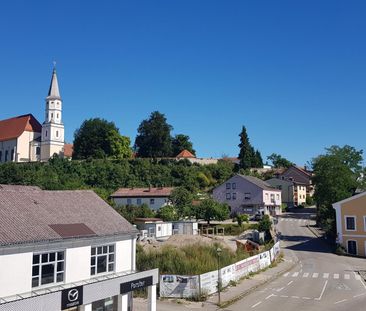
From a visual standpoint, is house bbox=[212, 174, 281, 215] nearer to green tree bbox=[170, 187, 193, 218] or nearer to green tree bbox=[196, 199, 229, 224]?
green tree bbox=[170, 187, 193, 218]

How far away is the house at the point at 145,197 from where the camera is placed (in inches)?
2742

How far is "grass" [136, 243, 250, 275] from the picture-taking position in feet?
95.9

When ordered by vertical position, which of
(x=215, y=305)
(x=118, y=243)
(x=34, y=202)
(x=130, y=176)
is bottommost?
(x=215, y=305)

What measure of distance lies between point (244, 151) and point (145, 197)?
4208 centimetres

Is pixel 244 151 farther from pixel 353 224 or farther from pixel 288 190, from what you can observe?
pixel 353 224

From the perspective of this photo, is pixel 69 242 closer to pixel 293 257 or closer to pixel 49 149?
pixel 293 257

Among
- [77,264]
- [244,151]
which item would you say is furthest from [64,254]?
[244,151]

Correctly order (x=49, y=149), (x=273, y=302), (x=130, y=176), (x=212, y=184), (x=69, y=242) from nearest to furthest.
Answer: (x=69, y=242) → (x=273, y=302) → (x=130, y=176) → (x=212, y=184) → (x=49, y=149)

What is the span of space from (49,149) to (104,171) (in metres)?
29.6

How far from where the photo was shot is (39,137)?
11912cm

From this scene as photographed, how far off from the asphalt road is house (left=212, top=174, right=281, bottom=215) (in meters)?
24.1

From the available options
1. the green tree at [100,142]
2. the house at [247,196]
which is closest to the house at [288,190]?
the house at [247,196]

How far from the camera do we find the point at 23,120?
122 meters

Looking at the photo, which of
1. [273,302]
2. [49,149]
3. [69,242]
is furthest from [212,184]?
[69,242]
